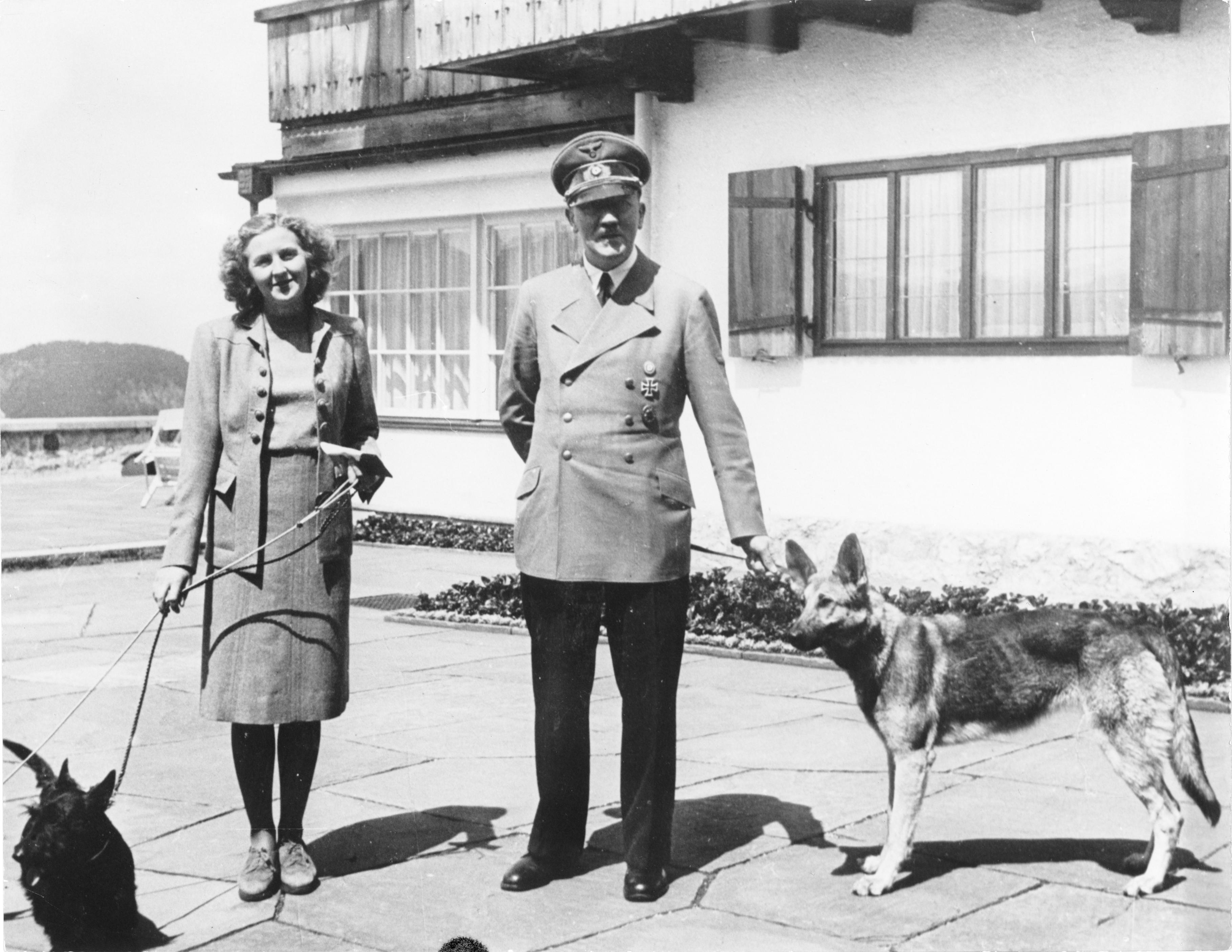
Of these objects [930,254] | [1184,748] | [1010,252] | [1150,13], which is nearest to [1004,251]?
[1010,252]

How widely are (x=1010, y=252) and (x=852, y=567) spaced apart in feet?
19.6

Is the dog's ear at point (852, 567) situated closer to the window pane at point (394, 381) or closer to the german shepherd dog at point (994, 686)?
the german shepherd dog at point (994, 686)

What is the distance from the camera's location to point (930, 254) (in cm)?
1053

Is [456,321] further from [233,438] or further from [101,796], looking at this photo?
[101,796]

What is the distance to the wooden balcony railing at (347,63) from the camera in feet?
50.0

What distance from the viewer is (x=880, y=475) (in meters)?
10.6

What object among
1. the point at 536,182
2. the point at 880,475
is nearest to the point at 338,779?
the point at 880,475

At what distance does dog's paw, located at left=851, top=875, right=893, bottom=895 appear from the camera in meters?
4.62

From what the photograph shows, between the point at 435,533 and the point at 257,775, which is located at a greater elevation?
the point at 257,775

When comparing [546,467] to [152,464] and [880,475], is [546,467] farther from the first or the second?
[152,464]

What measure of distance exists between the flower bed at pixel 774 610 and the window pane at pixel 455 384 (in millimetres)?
4439

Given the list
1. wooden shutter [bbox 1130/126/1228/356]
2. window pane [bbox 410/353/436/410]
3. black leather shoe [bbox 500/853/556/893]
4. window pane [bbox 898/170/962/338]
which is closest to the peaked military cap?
black leather shoe [bbox 500/853/556/893]

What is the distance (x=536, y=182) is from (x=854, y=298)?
4484 millimetres

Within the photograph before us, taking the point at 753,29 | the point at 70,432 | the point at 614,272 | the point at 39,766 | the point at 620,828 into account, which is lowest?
the point at 620,828
